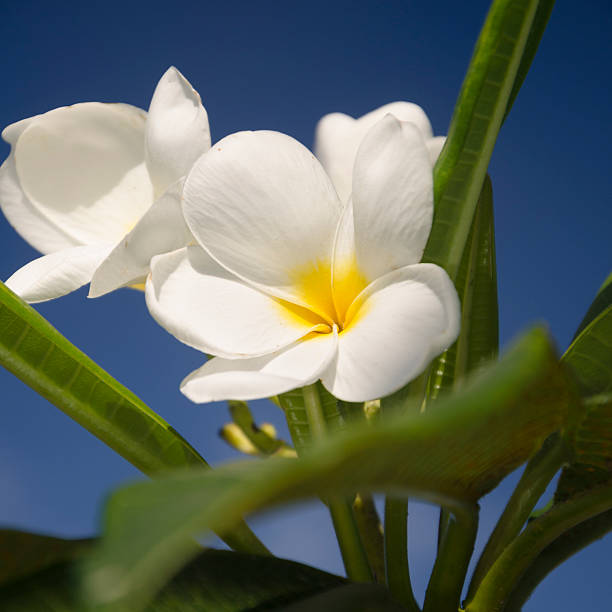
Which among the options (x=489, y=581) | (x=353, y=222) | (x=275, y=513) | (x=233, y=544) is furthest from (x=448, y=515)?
(x=275, y=513)

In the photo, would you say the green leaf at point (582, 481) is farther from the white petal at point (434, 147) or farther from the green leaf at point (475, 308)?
the white petal at point (434, 147)

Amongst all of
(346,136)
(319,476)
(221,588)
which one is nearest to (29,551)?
(221,588)

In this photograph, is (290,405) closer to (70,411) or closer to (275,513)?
(70,411)

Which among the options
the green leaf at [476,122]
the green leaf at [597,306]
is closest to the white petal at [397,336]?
the green leaf at [476,122]

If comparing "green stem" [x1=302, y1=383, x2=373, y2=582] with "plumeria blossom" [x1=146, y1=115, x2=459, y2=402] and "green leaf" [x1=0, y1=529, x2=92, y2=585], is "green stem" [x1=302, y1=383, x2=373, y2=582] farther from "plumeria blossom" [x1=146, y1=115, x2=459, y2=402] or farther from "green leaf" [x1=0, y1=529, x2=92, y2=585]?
"green leaf" [x1=0, y1=529, x2=92, y2=585]

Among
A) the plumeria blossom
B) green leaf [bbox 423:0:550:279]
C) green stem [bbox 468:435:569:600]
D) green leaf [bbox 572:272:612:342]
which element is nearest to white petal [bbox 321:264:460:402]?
the plumeria blossom

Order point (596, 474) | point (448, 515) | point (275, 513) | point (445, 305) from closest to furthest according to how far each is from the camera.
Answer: point (275, 513), point (445, 305), point (596, 474), point (448, 515)
